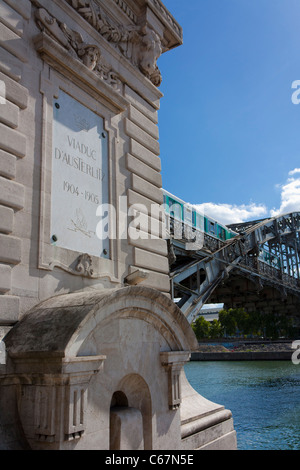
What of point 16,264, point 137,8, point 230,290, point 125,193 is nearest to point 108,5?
point 137,8

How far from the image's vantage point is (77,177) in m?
6.91

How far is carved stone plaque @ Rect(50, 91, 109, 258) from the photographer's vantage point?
21.1ft

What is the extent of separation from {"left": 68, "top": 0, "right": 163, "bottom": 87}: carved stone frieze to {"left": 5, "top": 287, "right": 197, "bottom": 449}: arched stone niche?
5.13 meters

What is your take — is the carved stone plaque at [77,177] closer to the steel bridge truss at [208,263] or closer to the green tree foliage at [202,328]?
the steel bridge truss at [208,263]

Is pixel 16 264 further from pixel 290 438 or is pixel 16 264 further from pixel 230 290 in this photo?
pixel 230 290

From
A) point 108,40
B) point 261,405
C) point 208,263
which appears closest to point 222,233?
point 208,263

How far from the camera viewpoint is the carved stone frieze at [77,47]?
22.0 ft

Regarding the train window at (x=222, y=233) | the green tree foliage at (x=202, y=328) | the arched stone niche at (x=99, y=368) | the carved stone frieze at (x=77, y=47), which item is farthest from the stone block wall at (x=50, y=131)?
the green tree foliage at (x=202, y=328)

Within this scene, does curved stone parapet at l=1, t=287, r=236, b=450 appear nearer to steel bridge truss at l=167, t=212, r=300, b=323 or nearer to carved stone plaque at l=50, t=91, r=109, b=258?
carved stone plaque at l=50, t=91, r=109, b=258

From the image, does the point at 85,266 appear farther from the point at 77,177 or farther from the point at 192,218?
the point at 192,218

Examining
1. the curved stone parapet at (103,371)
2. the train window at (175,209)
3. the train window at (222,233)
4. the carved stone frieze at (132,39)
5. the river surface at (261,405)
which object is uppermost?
the train window at (222,233)

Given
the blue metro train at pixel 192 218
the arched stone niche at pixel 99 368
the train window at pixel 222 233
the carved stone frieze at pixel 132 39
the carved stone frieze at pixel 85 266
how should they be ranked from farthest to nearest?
the train window at pixel 222 233
the blue metro train at pixel 192 218
the carved stone frieze at pixel 132 39
the carved stone frieze at pixel 85 266
the arched stone niche at pixel 99 368

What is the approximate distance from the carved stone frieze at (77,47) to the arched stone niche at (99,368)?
417 centimetres

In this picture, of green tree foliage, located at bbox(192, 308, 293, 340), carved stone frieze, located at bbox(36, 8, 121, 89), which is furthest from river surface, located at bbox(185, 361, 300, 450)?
green tree foliage, located at bbox(192, 308, 293, 340)
